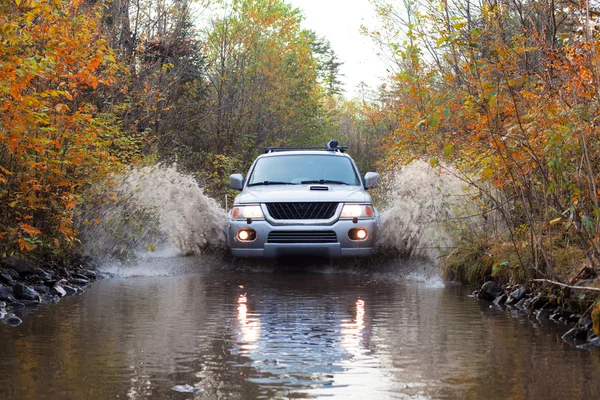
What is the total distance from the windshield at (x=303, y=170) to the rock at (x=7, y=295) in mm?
5315

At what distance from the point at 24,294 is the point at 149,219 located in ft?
15.1

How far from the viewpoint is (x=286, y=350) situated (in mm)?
6305

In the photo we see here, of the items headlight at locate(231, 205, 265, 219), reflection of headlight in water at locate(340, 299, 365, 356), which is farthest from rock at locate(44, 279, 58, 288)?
reflection of headlight in water at locate(340, 299, 365, 356)

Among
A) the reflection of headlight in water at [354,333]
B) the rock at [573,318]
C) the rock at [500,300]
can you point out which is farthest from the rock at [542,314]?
the reflection of headlight in water at [354,333]

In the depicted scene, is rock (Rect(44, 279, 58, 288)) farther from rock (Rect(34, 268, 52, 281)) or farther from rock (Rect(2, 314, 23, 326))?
rock (Rect(2, 314, 23, 326))

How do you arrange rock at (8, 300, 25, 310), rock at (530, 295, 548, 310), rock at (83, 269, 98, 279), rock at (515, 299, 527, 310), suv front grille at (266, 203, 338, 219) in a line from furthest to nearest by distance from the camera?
suv front grille at (266, 203, 338, 219) < rock at (83, 269, 98, 279) < rock at (515, 299, 527, 310) < rock at (8, 300, 25, 310) < rock at (530, 295, 548, 310)

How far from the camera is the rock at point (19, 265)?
10695 mm

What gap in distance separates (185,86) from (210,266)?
1463 centimetres

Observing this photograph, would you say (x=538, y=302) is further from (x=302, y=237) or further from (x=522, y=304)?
(x=302, y=237)

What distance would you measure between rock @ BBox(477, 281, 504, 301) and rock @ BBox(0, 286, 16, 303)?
5.19 m

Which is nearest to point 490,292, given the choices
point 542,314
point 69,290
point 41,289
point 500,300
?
point 500,300

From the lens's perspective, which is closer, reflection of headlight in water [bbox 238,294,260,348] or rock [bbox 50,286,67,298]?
reflection of headlight in water [bbox 238,294,260,348]

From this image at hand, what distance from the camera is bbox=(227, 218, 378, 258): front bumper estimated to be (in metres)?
12.3

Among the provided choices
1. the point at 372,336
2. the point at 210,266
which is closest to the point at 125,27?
the point at 210,266
